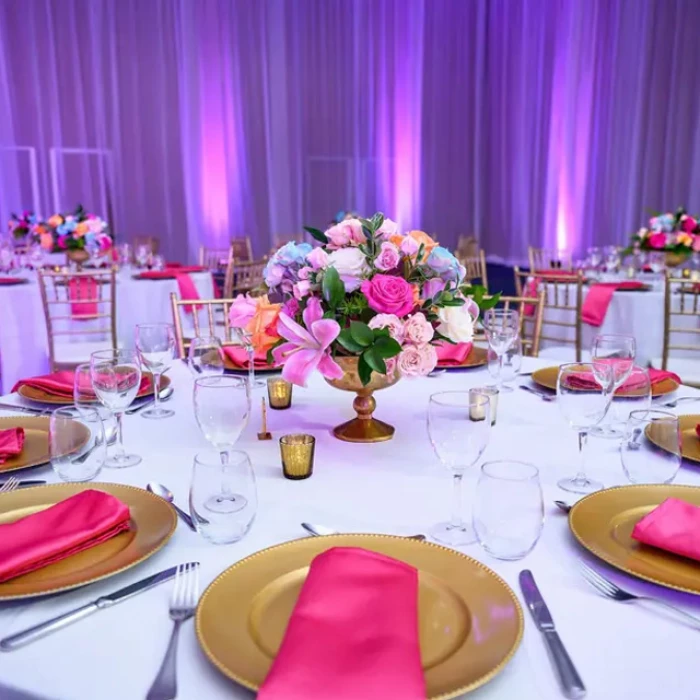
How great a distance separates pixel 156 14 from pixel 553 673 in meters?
7.56

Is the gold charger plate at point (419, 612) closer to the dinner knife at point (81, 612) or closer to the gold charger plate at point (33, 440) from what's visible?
the dinner knife at point (81, 612)

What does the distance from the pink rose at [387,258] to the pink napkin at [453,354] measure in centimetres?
66

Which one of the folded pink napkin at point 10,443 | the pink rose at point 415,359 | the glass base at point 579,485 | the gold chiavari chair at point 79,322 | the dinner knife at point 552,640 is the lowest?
the gold chiavari chair at point 79,322

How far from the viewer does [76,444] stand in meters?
1.14

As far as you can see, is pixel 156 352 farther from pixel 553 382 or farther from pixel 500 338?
pixel 553 382

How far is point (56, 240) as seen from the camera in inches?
177

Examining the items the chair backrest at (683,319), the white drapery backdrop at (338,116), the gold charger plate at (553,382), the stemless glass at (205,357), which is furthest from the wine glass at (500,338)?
the white drapery backdrop at (338,116)

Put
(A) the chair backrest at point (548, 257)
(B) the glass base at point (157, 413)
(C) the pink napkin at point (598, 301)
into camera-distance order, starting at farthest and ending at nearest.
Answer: (A) the chair backrest at point (548, 257), (C) the pink napkin at point (598, 301), (B) the glass base at point (157, 413)

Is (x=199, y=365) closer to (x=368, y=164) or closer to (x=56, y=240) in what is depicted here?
(x=56, y=240)

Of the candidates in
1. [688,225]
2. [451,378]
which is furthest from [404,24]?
[451,378]

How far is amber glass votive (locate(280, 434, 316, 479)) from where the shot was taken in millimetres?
1192

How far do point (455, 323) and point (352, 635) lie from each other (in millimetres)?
755

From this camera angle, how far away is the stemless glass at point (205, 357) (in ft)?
5.31

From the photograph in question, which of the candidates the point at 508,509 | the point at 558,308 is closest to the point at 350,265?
the point at 508,509
